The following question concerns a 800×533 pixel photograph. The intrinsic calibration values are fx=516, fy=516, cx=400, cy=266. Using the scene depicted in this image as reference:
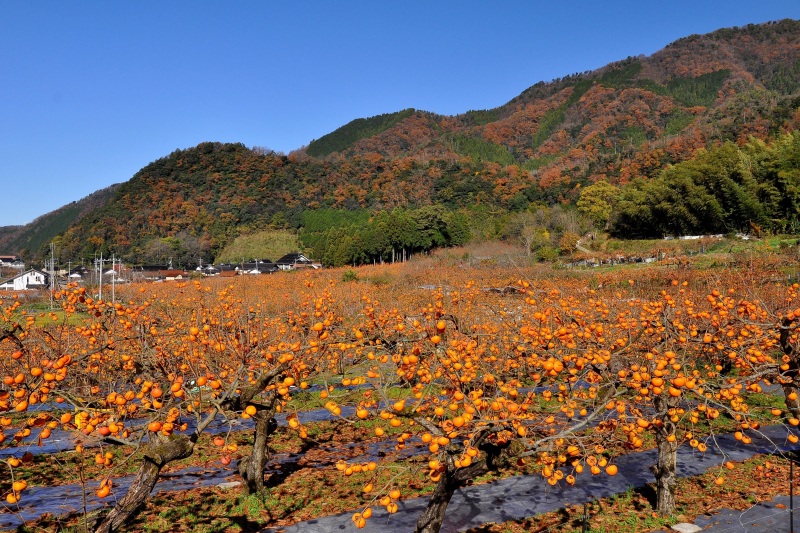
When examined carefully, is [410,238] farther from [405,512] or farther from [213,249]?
[405,512]

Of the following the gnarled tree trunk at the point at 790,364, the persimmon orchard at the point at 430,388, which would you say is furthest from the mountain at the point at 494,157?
the persimmon orchard at the point at 430,388

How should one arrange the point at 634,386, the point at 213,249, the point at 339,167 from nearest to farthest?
the point at 634,386, the point at 213,249, the point at 339,167

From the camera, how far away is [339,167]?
239 feet

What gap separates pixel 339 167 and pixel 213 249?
22003mm

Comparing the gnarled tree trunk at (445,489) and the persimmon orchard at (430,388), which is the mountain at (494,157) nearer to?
the persimmon orchard at (430,388)

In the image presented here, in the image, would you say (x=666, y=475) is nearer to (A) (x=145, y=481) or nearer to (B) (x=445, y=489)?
(B) (x=445, y=489)

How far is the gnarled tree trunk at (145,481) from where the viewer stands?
3.70 metres

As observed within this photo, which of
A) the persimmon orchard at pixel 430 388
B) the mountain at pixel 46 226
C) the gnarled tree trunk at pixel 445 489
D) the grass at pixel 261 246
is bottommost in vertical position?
the gnarled tree trunk at pixel 445 489

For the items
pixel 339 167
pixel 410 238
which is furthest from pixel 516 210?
pixel 339 167

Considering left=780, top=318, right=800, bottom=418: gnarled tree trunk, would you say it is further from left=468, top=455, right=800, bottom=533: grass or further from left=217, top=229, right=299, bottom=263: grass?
left=217, top=229, right=299, bottom=263: grass

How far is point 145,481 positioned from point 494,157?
90.0 meters

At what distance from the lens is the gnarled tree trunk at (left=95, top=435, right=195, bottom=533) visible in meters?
3.70

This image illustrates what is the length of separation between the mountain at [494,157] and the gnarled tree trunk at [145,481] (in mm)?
38904

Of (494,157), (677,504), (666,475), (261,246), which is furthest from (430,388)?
(494,157)
